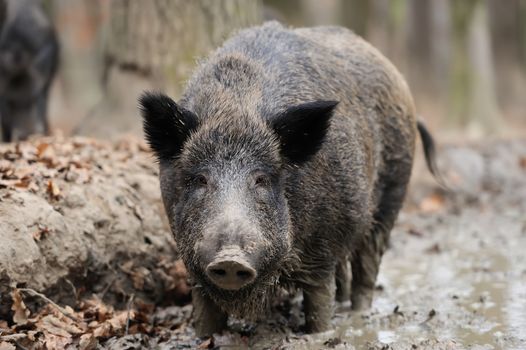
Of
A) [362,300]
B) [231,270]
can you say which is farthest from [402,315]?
[231,270]

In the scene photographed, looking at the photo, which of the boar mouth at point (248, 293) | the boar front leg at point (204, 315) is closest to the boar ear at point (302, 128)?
the boar mouth at point (248, 293)

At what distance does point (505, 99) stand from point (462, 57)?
672 centimetres

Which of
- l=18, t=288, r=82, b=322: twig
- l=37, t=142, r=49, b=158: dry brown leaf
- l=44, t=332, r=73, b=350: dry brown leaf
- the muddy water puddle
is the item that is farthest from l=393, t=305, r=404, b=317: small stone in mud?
l=37, t=142, r=49, b=158: dry brown leaf

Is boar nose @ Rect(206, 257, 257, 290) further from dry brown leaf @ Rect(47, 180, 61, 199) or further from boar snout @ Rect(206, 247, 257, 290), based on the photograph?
dry brown leaf @ Rect(47, 180, 61, 199)

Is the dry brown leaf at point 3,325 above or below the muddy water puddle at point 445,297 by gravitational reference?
below

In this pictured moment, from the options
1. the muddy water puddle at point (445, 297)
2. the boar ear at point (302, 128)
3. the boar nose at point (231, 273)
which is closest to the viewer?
the boar nose at point (231, 273)

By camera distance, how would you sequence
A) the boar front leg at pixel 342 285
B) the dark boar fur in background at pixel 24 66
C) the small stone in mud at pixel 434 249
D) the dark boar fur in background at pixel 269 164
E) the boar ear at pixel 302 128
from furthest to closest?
the dark boar fur in background at pixel 24 66 < the small stone in mud at pixel 434 249 < the boar front leg at pixel 342 285 < the boar ear at pixel 302 128 < the dark boar fur in background at pixel 269 164

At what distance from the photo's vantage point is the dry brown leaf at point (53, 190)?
6.46 m

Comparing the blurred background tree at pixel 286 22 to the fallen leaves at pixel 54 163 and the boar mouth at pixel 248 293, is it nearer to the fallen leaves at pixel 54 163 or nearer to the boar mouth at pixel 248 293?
the fallen leaves at pixel 54 163

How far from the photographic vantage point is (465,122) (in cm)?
1738

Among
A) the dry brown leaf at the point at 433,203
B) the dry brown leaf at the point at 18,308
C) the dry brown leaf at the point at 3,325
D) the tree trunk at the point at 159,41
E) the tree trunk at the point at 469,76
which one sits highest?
the tree trunk at the point at 469,76

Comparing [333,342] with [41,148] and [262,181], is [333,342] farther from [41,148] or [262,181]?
[41,148]

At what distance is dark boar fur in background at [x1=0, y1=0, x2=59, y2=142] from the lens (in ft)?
39.9

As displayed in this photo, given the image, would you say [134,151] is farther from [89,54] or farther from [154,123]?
[89,54]
